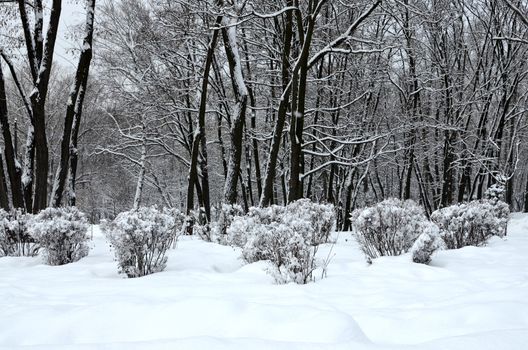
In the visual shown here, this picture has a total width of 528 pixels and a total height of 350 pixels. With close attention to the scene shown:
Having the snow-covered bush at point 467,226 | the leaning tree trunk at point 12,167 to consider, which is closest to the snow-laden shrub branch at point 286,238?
the snow-covered bush at point 467,226

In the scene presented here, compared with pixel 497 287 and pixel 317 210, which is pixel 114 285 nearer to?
pixel 497 287

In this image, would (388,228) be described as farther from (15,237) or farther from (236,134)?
(15,237)

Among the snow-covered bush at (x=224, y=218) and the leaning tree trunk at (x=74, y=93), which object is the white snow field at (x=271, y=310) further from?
the leaning tree trunk at (x=74, y=93)

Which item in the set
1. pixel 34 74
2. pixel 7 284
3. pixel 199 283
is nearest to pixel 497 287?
pixel 199 283

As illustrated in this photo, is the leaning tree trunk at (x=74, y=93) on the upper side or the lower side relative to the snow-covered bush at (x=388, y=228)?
upper

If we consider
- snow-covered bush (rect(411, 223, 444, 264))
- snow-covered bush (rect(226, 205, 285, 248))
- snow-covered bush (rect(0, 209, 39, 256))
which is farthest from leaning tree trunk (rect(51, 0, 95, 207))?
snow-covered bush (rect(411, 223, 444, 264))

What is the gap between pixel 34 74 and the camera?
1086 cm

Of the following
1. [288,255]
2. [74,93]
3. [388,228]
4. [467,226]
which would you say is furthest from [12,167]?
[467,226]

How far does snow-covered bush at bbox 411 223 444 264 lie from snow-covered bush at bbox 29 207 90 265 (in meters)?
4.98

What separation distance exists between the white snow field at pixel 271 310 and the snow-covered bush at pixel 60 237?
3.22ft

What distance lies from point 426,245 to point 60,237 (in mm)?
5305

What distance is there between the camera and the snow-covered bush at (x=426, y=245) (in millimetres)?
5508

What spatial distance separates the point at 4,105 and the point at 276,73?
8943 mm

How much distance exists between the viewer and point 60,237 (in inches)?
255
